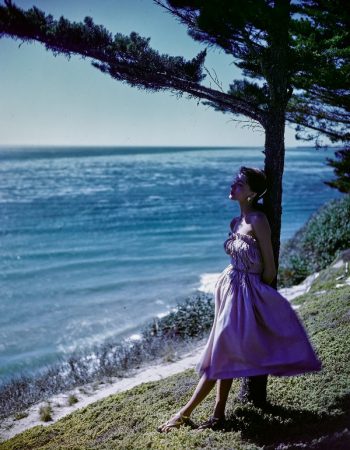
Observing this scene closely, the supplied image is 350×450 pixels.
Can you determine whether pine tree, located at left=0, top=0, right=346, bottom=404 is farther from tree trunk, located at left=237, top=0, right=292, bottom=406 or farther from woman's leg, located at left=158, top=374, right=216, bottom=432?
woman's leg, located at left=158, top=374, right=216, bottom=432

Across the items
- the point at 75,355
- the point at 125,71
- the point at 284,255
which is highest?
the point at 125,71

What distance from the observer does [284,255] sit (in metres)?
14.4

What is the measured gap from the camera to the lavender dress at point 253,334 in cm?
344

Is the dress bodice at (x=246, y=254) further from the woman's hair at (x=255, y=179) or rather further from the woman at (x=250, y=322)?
the woman's hair at (x=255, y=179)

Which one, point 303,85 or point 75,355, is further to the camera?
point 75,355

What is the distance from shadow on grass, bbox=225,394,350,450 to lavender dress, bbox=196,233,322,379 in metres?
0.45

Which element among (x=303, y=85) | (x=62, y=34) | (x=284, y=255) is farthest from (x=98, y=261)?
(x=62, y=34)

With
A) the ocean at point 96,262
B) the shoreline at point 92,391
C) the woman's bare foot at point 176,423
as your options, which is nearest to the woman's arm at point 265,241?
the woman's bare foot at point 176,423

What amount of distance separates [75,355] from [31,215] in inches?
761

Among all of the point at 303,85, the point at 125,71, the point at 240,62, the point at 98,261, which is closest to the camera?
the point at 125,71

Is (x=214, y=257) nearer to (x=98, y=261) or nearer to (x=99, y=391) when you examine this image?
(x=98, y=261)

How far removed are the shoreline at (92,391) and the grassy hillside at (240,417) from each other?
2.44 ft

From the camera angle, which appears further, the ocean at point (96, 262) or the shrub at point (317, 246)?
the shrub at point (317, 246)

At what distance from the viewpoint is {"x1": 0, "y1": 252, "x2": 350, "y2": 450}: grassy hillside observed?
137 inches
